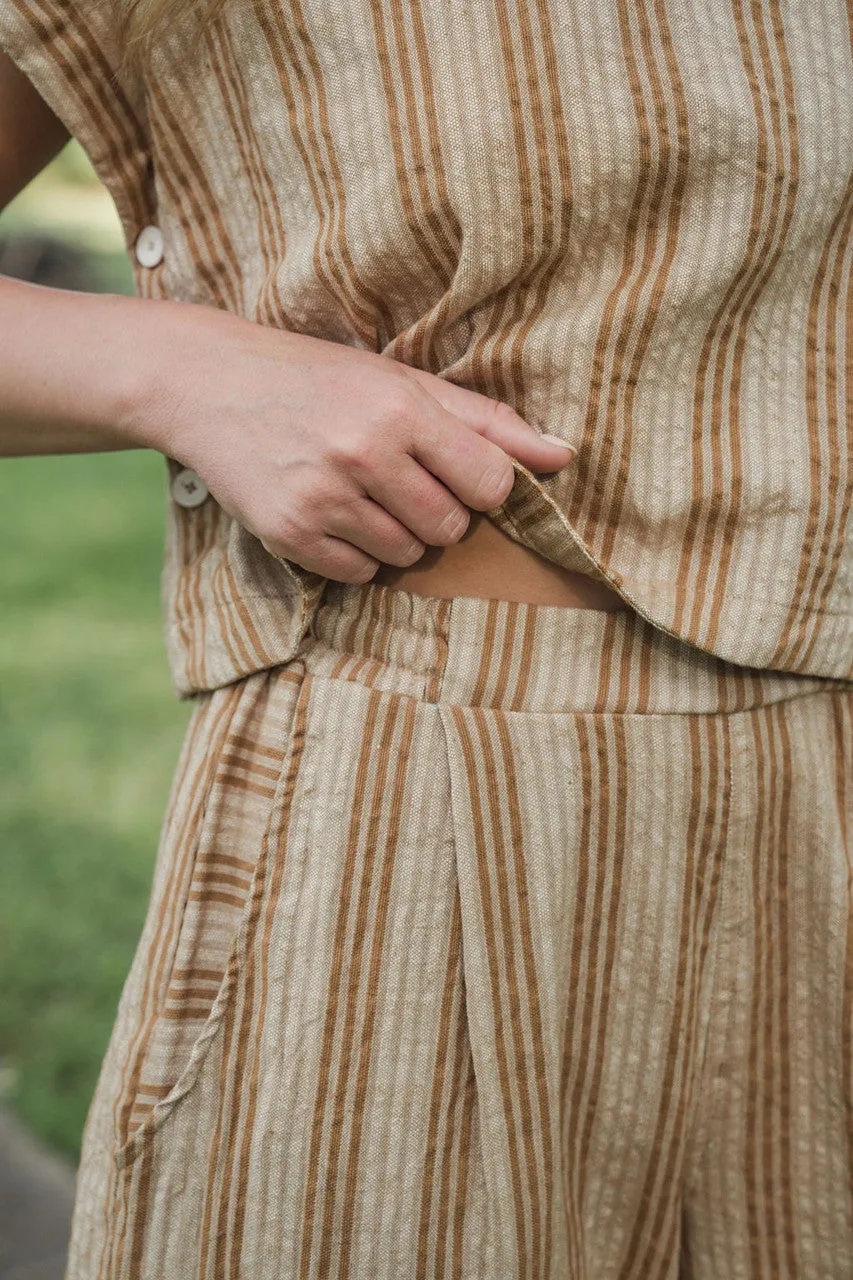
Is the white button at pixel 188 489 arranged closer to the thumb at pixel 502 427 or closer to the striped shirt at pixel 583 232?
the striped shirt at pixel 583 232

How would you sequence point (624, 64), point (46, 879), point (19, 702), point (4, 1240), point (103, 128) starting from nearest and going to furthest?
1. point (624, 64)
2. point (103, 128)
3. point (4, 1240)
4. point (46, 879)
5. point (19, 702)

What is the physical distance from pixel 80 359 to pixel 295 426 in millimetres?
164

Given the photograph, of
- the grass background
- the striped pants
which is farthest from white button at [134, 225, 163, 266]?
the grass background

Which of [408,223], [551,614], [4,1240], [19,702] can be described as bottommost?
[4,1240]

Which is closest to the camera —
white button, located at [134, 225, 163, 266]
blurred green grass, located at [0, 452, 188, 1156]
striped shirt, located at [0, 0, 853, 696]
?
striped shirt, located at [0, 0, 853, 696]

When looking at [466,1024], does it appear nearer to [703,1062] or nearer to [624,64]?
[703,1062]

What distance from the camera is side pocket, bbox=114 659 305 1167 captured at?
0.85m

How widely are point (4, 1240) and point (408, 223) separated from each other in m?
1.93

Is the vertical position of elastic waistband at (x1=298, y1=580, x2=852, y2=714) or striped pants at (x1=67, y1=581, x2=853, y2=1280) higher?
elastic waistband at (x1=298, y1=580, x2=852, y2=714)

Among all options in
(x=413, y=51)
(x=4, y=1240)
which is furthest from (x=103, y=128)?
(x=4, y=1240)

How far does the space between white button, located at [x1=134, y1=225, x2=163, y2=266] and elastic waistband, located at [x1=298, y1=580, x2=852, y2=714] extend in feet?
0.93

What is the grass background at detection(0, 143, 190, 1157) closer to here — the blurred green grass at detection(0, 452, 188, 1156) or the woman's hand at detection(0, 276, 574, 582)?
the blurred green grass at detection(0, 452, 188, 1156)

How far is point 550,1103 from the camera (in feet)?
2.83

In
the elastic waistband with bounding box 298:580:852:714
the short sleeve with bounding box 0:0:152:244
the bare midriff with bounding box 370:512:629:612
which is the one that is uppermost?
the short sleeve with bounding box 0:0:152:244
